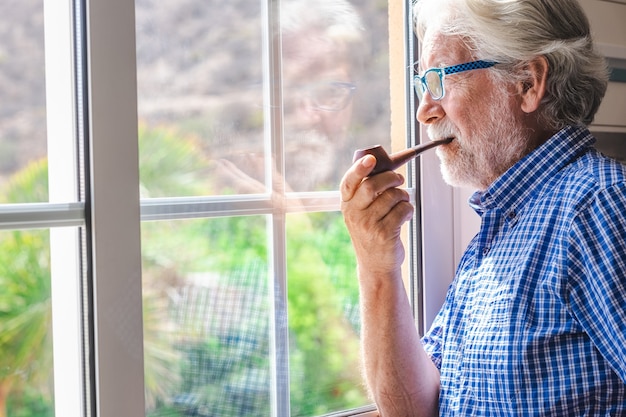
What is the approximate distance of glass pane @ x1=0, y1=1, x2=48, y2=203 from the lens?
1099 millimetres

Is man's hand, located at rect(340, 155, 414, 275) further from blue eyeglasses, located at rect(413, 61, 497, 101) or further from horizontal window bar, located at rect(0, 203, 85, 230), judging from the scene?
horizontal window bar, located at rect(0, 203, 85, 230)

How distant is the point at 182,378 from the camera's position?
1.31 m

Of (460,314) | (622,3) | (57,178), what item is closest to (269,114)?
(57,178)

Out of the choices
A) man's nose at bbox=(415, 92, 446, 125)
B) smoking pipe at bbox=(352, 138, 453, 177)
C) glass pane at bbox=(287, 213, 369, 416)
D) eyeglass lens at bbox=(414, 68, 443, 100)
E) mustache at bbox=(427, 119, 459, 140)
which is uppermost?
eyeglass lens at bbox=(414, 68, 443, 100)

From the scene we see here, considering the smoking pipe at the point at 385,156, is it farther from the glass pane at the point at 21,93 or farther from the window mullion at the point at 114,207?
the glass pane at the point at 21,93

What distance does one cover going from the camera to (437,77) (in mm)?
1457

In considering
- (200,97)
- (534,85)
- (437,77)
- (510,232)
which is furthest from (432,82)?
(200,97)

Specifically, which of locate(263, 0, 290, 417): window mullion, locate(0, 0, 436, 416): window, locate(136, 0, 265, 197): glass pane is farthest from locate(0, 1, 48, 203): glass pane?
locate(263, 0, 290, 417): window mullion

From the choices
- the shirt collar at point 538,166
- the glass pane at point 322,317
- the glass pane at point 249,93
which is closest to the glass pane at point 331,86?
the glass pane at point 249,93

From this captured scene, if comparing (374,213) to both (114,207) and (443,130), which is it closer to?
(443,130)

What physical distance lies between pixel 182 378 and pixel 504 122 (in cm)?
78

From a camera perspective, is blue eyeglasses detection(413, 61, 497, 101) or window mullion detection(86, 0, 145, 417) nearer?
window mullion detection(86, 0, 145, 417)

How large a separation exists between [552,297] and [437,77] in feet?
1.67

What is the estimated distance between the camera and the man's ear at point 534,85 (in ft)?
4.55
